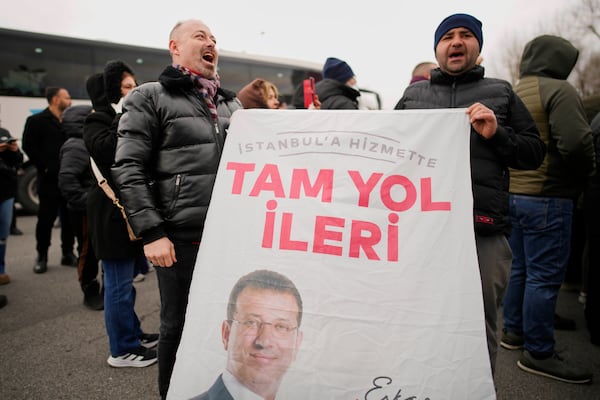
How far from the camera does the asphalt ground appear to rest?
7.63ft

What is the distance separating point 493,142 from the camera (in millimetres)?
1749

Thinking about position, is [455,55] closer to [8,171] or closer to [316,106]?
[316,106]

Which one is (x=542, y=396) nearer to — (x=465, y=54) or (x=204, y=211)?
(x=465, y=54)

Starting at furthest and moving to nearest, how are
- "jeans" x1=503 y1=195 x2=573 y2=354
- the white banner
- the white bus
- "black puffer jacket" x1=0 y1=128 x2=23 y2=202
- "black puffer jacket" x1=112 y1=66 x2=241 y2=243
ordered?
the white bus
"black puffer jacket" x1=0 y1=128 x2=23 y2=202
"jeans" x1=503 y1=195 x2=573 y2=354
"black puffer jacket" x1=112 y1=66 x2=241 y2=243
the white banner

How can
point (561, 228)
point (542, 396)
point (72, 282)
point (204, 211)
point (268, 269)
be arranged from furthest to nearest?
point (72, 282), point (561, 228), point (542, 396), point (204, 211), point (268, 269)

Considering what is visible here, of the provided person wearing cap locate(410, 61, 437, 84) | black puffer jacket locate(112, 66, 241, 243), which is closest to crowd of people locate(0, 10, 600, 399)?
black puffer jacket locate(112, 66, 241, 243)

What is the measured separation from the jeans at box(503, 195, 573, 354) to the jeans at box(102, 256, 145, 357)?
2.49 m

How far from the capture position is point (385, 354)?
1.31 meters

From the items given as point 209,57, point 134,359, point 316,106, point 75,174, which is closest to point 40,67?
point 75,174

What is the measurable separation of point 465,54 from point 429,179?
2.35ft

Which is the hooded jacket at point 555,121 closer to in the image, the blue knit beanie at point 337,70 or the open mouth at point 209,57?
the blue knit beanie at point 337,70

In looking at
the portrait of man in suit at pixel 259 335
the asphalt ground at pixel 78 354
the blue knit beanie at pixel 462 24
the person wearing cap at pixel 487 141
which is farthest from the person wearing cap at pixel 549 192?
the portrait of man in suit at pixel 259 335

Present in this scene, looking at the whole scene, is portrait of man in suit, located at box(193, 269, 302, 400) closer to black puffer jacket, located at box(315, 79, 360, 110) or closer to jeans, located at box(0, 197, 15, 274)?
black puffer jacket, located at box(315, 79, 360, 110)

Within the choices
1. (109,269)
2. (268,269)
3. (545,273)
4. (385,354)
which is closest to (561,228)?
(545,273)
